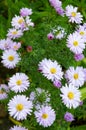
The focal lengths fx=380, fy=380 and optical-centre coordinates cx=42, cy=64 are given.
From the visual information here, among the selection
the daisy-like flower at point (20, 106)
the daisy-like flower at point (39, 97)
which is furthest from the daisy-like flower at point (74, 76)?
the daisy-like flower at point (20, 106)

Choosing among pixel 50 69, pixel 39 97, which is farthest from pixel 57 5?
pixel 39 97

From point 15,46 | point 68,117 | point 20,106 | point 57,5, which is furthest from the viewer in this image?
point 57,5

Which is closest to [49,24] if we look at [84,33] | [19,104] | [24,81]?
[84,33]

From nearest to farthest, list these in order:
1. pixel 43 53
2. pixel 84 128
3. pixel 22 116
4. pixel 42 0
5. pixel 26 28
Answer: pixel 22 116 < pixel 43 53 < pixel 26 28 < pixel 84 128 < pixel 42 0

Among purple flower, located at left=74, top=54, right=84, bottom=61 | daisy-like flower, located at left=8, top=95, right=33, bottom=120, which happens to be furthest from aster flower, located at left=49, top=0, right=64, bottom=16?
daisy-like flower, located at left=8, top=95, right=33, bottom=120

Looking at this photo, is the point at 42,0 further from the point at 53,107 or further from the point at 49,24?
the point at 53,107

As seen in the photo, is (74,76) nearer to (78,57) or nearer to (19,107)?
(78,57)
